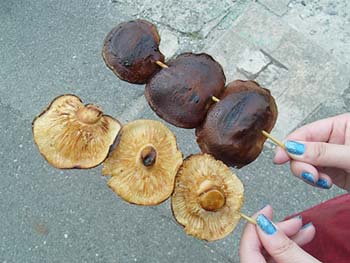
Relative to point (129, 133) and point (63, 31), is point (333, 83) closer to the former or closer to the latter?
point (63, 31)

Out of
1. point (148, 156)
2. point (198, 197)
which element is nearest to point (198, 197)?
point (198, 197)

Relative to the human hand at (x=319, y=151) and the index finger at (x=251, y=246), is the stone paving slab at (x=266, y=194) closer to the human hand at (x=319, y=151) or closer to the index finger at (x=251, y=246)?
the human hand at (x=319, y=151)

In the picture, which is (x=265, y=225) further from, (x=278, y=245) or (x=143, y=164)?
(x=143, y=164)

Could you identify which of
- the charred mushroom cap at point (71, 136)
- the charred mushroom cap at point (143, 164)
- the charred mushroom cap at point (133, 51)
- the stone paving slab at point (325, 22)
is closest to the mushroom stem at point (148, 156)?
the charred mushroom cap at point (143, 164)

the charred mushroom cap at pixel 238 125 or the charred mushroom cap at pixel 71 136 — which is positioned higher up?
the charred mushroom cap at pixel 238 125

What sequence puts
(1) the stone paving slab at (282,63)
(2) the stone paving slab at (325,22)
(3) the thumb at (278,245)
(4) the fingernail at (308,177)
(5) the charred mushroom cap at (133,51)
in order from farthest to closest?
1. (2) the stone paving slab at (325,22)
2. (1) the stone paving slab at (282,63)
3. (5) the charred mushroom cap at (133,51)
4. (4) the fingernail at (308,177)
5. (3) the thumb at (278,245)

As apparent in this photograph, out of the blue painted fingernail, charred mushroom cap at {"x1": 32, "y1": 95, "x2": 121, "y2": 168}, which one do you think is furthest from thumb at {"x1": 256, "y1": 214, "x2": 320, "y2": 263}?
charred mushroom cap at {"x1": 32, "y1": 95, "x2": 121, "y2": 168}

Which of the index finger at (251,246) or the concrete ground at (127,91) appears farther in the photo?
the concrete ground at (127,91)
